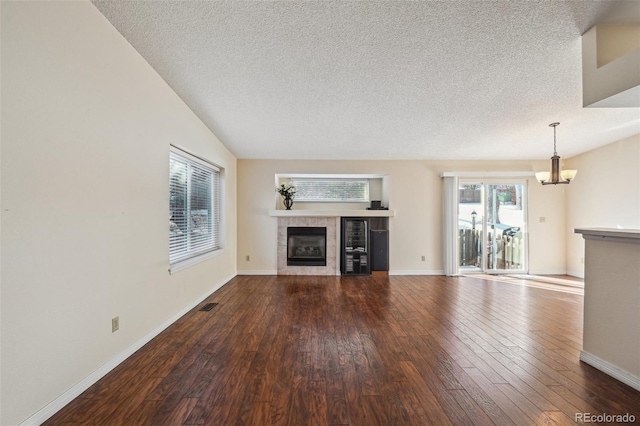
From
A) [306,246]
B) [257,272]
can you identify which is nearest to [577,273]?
[306,246]

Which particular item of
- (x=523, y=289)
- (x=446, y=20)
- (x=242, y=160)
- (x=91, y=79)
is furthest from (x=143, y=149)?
(x=523, y=289)

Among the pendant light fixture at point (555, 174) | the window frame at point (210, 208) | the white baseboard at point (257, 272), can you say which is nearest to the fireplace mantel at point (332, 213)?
the window frame at point (210, 208)

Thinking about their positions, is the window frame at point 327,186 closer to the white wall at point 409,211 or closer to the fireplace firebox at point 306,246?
the white wall at point 409,211

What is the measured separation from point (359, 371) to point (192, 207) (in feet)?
10.3

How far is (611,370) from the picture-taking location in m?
2.04

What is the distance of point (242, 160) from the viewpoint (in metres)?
5.80

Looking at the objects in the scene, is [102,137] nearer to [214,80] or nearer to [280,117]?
[214,80]

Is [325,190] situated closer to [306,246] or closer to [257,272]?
[306,246]

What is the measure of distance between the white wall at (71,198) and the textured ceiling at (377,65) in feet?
→ 1.46

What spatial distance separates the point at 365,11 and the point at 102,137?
2.13m

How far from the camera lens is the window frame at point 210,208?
3.29 metres

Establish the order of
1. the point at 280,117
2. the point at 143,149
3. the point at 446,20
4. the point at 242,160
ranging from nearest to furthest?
the point at 446,20, the point at 143,149, the point at 280,117, the point at 242,160

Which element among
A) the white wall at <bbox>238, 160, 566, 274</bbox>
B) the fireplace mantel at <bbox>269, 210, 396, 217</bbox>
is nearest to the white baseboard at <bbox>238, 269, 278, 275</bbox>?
the white wall at <bbox>238, 160, 566, 274</bbox>

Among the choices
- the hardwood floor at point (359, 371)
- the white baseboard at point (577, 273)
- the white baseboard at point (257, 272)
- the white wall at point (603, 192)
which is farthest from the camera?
the white baseboard at point (257, 272)
